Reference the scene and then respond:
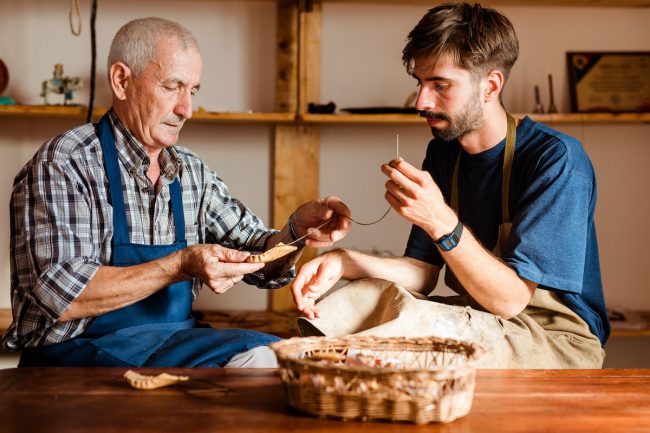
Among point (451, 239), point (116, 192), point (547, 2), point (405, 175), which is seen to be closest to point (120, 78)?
point (116, 192)

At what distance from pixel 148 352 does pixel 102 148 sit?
60 centimetres

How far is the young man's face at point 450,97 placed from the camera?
2400mm

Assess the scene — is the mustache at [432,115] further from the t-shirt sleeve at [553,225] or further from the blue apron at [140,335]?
the blue apron at [140,335]

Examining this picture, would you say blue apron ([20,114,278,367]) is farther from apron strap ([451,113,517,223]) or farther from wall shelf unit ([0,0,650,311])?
wall shelf unit ([0,0,650,311])

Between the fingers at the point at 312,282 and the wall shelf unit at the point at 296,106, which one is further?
the wall shelf unit at the point at 296,106

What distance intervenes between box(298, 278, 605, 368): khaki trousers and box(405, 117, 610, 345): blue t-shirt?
0.08 metres

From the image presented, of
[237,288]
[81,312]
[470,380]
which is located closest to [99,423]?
[470,380]

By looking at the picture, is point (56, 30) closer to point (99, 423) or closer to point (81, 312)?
point (81, 312)

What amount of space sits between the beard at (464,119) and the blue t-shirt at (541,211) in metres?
0.09

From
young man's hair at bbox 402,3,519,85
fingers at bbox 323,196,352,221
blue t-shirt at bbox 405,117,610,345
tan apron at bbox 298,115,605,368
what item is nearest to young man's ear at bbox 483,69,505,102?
young man's hair at bbox 402,3,519,85

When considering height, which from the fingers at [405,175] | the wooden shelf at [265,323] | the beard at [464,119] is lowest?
the wooden shelf at [265,323]

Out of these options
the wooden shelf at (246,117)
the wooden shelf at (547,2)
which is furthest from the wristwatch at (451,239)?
the wooden shelf at (547,2)

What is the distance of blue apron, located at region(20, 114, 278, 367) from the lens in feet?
7.02

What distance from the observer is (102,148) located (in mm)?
2316
